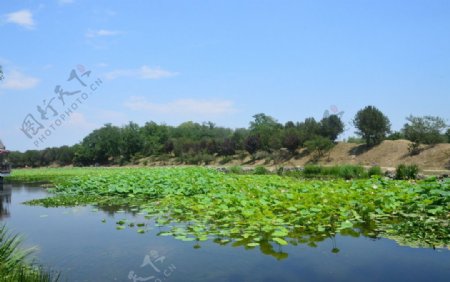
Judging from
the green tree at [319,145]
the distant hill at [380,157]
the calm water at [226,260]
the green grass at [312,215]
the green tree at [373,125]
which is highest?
the green tree at [373,125]

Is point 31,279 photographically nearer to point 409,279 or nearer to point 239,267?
point 239,267

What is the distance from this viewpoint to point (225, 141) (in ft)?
108

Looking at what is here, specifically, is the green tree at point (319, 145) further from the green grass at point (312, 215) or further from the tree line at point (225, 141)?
the green grass at point (312, 215)

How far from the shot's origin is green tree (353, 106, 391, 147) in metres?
23.1

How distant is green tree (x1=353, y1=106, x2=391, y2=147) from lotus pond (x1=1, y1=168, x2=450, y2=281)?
49.6 feet

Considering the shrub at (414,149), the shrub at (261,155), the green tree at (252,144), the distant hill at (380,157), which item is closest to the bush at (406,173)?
the distant hill at (380,157)

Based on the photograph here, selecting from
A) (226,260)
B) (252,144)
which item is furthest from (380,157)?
(226,260)

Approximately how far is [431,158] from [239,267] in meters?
17.8

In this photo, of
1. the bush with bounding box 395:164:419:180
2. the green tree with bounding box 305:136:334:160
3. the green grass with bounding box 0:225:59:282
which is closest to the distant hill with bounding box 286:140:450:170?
the green tree with bounding box 305:136:334:160

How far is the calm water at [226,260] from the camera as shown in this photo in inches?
174

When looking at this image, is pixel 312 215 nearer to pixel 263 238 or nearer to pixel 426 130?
pixel 263 238

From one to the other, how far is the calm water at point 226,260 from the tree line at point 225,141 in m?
17.6

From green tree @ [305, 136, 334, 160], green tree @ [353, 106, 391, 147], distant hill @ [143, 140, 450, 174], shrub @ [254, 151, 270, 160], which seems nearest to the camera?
distant hill @ [143, 140, 450, 174]

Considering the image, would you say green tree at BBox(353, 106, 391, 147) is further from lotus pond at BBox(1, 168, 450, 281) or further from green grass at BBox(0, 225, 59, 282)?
green grass at BBox(0, 225, 59, 282)
